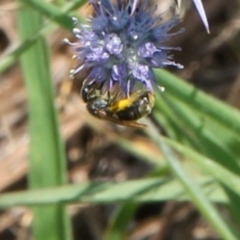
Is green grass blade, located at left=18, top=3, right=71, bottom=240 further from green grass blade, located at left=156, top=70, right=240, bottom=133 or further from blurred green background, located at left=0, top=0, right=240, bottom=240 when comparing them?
green grass blade, located at left=156, top=70, right=240, bottom=133

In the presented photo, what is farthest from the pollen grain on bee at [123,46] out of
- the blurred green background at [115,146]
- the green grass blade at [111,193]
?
the green grass blade at [111,193]

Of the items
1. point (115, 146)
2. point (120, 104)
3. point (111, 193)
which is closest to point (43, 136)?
point (111, 193)

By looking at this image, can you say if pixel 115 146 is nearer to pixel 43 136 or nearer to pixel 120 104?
pixel 43 136

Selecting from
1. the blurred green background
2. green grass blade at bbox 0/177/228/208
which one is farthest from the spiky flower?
green grass blade at bbox 0/177/228/208

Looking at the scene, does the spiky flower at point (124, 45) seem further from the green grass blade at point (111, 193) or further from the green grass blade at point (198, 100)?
the green grass blade at point (111, 193)

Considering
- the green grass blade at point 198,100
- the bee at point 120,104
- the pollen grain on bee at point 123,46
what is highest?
the pollen grain on bee at point 123,46

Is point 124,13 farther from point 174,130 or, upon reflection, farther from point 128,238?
point 128,238
